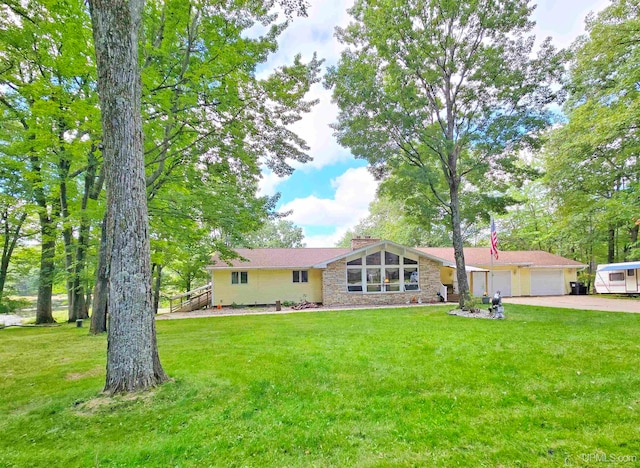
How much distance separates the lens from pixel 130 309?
Result: 3887 millimetres

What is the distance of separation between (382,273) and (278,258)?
6038 millimetres

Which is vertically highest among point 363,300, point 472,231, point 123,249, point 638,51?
point 638,51

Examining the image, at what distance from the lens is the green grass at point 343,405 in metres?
2.59

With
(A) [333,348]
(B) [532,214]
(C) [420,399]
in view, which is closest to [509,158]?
(A) [333,348]

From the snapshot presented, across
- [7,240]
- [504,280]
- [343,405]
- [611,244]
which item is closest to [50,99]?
[7,240]

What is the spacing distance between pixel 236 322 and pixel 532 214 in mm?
26373

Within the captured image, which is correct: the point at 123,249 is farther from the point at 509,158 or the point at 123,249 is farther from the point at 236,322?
the point at 509,158

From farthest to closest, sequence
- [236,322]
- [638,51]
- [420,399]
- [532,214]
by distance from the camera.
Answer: [532,214] → [236,322] → [638,51] → [420,399]

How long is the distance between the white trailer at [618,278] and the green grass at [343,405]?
14.5m

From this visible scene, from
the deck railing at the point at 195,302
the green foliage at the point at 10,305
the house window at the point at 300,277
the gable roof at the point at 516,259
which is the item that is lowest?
the deck railing at the point at 195,302

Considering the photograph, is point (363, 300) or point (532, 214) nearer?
point (363, 300)

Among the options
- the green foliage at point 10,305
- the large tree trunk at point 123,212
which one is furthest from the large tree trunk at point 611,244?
the green foliage at point 10,305

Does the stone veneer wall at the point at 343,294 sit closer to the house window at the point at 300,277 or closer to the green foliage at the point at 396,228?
the house window at the point at 300,277

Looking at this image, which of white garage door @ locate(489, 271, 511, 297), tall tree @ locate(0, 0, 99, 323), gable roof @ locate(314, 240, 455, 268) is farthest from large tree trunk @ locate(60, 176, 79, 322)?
white garage door @ locate(489, 271, 511, 297)
